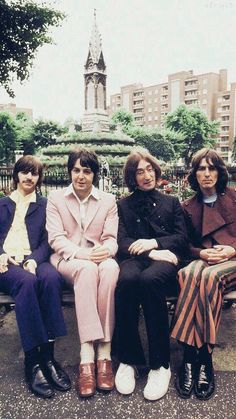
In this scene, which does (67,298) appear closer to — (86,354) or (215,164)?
(86,354)

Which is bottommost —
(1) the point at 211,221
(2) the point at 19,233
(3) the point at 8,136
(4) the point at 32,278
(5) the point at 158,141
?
(4) the point at 32,278

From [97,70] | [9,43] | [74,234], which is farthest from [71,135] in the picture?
[74,234]

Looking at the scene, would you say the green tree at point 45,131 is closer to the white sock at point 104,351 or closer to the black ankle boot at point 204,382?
the white sock at point 104,351

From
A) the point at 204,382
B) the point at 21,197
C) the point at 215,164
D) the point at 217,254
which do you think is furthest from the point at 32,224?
the point at 204,382

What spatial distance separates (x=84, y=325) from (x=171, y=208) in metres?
1.46

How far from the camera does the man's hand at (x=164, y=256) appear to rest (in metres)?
3.44

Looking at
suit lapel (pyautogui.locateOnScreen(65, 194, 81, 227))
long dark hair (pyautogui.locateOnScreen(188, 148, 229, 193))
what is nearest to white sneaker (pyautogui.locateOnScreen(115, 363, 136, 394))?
suit lapel (pyautogui.locateOnScreen(65, 194, 81, 227))

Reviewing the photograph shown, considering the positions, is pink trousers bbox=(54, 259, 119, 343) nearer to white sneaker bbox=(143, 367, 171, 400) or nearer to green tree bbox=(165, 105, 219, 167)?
white sneaker bbox=(143, 367, 171, 400)

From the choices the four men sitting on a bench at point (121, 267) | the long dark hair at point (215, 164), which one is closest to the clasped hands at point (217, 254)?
the four men sitting on a bench at point (121, 267)

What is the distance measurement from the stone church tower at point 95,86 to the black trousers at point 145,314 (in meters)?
31.8

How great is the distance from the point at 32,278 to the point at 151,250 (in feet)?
3.70

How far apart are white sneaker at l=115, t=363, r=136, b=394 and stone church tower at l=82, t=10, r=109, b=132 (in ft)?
105

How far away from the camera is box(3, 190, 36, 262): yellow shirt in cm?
372

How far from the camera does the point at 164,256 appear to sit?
11.4 ft
